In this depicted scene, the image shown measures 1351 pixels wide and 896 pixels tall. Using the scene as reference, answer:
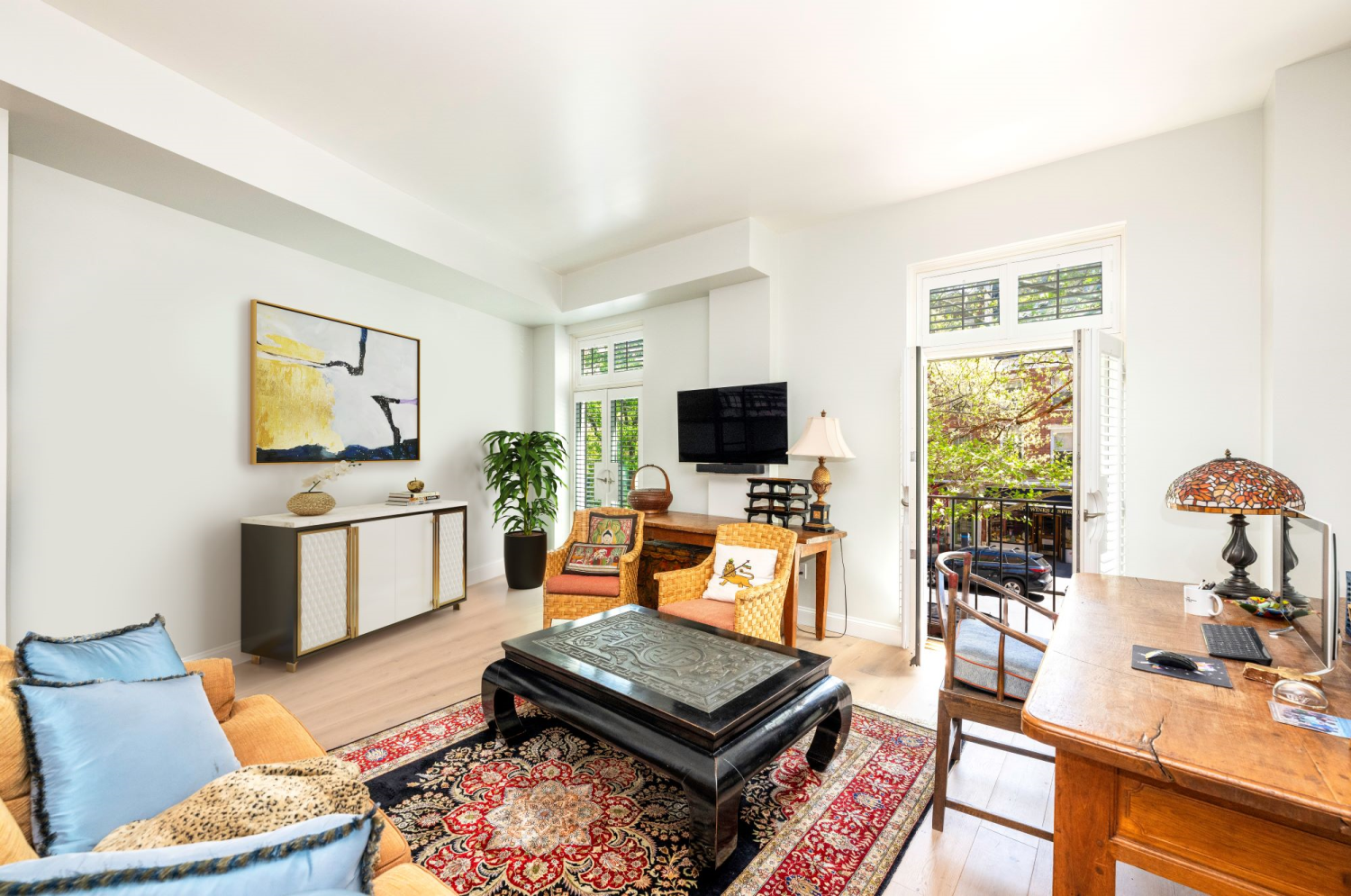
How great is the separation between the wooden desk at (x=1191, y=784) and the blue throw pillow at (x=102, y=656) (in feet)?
6.89

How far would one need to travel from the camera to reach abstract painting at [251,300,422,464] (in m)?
3.64

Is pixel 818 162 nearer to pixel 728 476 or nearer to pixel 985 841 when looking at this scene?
pixel 728 476

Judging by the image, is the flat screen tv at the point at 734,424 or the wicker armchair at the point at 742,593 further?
the flat screen tv at the point at 734,424

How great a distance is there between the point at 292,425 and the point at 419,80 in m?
2.39

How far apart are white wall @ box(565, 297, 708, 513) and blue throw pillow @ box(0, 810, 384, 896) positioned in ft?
13.1

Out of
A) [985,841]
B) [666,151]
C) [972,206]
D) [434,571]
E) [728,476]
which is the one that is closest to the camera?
[985,841]

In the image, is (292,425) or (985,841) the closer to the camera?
(985,841)

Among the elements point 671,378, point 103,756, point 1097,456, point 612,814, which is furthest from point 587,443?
point 103,756

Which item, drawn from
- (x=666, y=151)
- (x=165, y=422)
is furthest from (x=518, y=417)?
(x=666, y=151)

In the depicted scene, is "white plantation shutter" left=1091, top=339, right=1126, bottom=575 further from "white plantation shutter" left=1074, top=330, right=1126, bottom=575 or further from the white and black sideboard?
the white and black sideboard

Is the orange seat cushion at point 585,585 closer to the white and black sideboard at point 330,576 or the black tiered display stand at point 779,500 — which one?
the black tiered display stand at point 779,500

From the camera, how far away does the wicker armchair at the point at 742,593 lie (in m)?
2.89

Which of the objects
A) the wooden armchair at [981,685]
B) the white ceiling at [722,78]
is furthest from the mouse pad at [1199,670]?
the white ceiling at [722,78]

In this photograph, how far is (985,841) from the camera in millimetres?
1855
